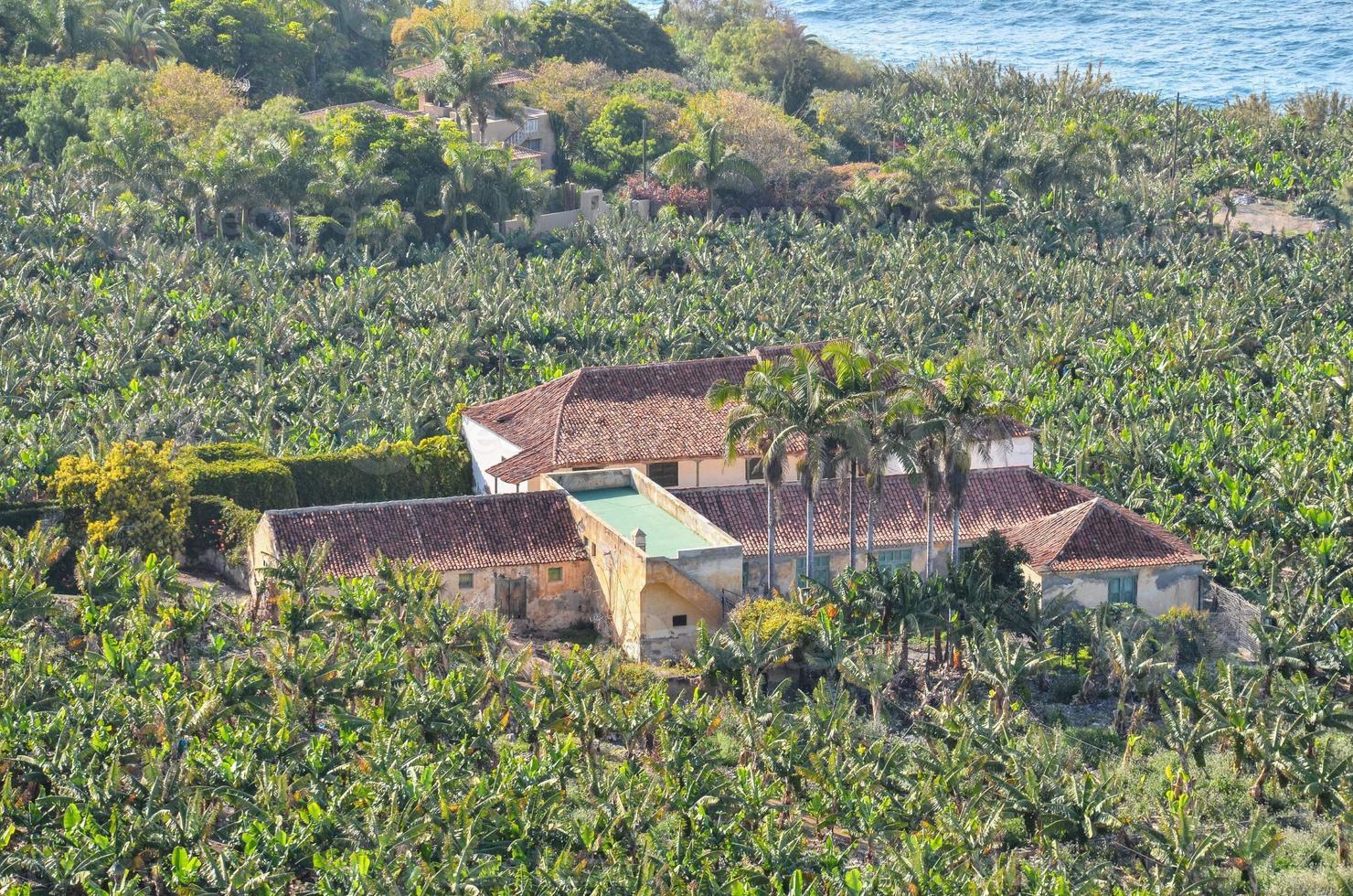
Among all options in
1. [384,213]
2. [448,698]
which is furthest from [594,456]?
[384,213]

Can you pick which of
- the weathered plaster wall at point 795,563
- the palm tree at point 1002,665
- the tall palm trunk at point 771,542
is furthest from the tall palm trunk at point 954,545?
the tall palm trunk at point 771,542

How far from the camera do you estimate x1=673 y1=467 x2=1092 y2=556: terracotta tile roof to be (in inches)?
1852

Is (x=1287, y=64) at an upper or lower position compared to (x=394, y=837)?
lower

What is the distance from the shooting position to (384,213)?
78312 millimetres

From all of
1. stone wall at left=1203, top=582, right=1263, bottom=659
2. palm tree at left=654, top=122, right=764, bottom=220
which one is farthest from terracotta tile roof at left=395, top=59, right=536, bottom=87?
stone wall at left=1203, top=582, right=1263, bottom=659

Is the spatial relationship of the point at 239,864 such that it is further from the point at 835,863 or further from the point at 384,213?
the point at 384,213

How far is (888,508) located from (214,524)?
15737mm

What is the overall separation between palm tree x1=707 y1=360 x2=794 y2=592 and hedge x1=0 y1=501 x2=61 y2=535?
52.6 ft

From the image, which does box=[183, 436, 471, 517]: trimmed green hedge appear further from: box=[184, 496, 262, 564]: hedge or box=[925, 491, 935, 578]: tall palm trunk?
box=[925, 491, 935, 578]: tall palm trunk

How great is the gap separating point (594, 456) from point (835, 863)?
18.8 metres

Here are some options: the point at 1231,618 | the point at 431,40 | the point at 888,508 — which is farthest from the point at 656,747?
the point at 431,40

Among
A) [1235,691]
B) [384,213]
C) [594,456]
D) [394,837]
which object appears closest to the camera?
[394,837]

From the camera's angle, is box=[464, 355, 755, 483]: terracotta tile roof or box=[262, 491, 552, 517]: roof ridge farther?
box=[464, 355, 755, 483]: terracotta tile roof

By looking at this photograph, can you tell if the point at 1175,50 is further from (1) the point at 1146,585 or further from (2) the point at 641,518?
(2) the point at 641,518
